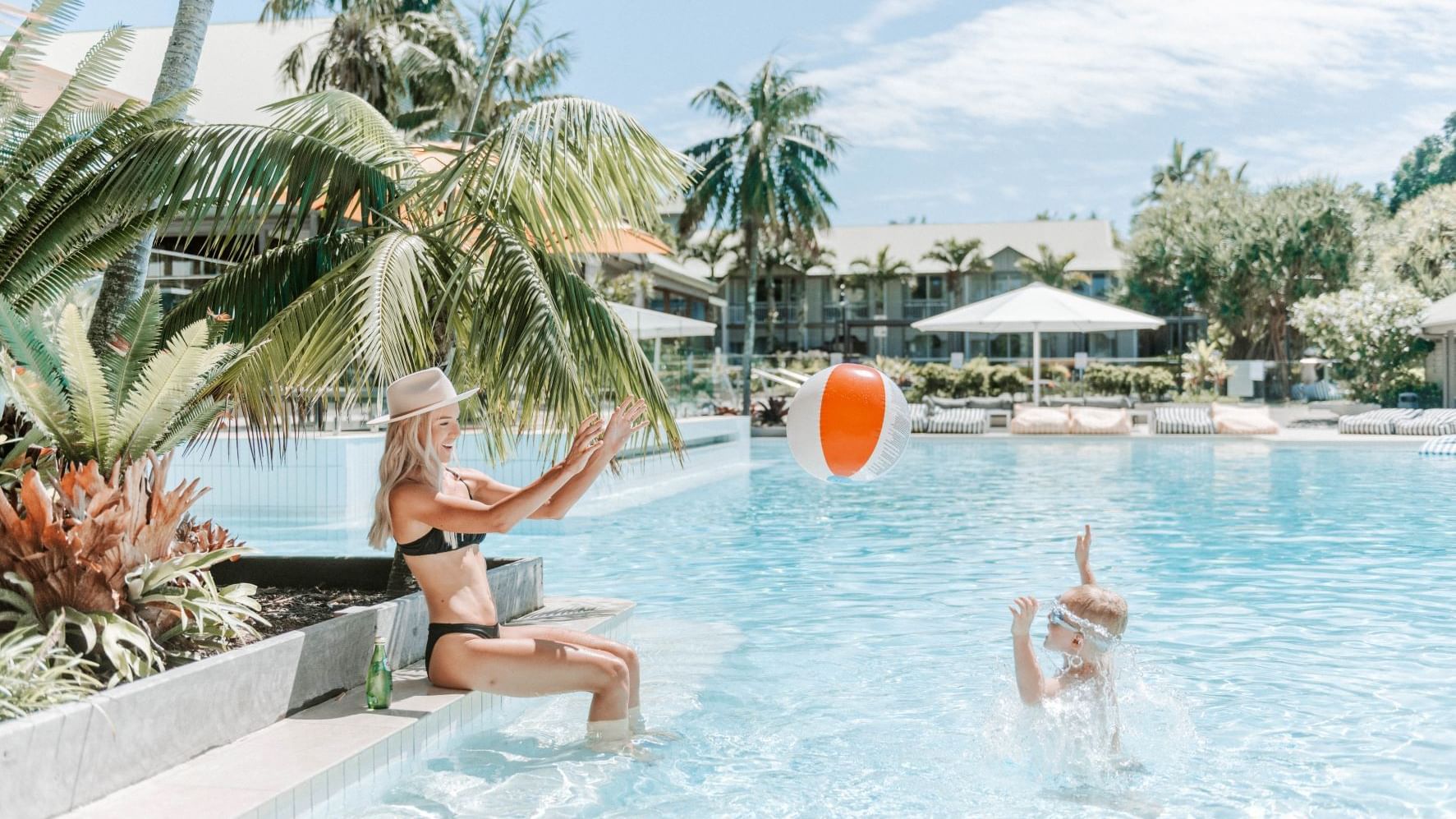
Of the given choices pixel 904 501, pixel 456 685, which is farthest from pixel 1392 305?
pixel 456 685

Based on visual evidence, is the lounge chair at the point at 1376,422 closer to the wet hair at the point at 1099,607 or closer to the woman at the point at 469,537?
the wet hair at the point at 1099,607

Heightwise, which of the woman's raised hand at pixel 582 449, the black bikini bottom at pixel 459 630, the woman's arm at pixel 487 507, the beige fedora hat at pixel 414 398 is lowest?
the black bikini bottom at pixel 459 630

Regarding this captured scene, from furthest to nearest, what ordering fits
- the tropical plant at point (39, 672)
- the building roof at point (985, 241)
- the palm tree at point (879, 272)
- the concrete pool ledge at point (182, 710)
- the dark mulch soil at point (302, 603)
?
the building roof at point (985, 241) → the palm tree at point (879, 272) → the dark mulch soil at point (302, 603) → the tropical plant at point (39, 672) → the concrete pool ledge at point (182, 710)

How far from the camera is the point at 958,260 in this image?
5756cm

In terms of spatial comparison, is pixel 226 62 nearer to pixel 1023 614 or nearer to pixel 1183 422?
pixel 1183 422

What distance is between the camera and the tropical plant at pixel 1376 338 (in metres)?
28.9

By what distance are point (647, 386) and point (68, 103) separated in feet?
10.5

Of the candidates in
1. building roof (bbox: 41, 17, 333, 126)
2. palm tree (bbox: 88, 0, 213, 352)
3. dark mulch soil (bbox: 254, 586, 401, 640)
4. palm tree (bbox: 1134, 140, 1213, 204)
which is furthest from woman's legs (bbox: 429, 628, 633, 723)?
palm tree (bbox: 1134, 140, 1213, 204)

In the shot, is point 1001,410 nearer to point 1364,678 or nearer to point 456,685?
point 1364,678

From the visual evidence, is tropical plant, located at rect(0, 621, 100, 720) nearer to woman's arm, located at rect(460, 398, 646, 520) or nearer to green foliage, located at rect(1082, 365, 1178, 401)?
woman's arm, located at rect(460, 398, 646, 520)

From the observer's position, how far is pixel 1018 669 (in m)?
4.55

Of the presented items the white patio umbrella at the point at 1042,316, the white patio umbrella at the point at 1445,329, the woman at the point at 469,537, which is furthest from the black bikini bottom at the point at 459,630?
the white patio umbrella at the point at 1445,329

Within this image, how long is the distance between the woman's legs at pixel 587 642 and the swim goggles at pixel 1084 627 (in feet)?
6.21

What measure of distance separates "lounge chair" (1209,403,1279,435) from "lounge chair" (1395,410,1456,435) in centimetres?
223
